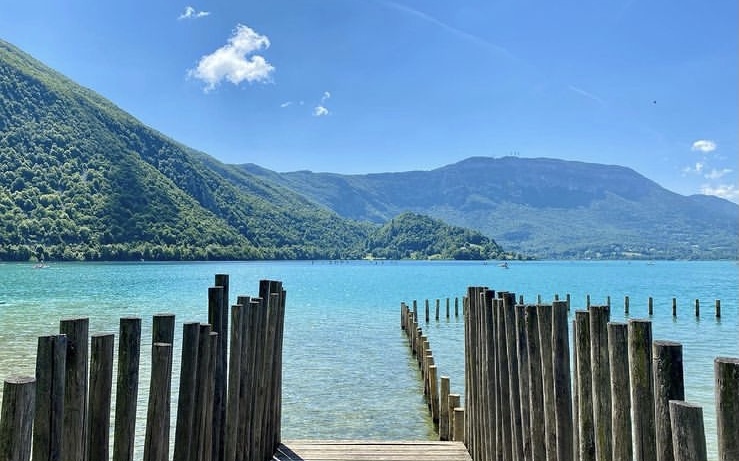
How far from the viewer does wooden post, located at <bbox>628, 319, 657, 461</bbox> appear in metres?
3.27

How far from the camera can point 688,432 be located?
2625mm

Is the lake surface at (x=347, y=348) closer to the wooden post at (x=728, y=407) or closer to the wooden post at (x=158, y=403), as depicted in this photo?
the wooden post at (x=158, y=403)

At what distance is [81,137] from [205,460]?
206186 millimetres

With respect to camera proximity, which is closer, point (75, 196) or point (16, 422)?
point (16, 422)

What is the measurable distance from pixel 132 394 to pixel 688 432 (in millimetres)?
3208

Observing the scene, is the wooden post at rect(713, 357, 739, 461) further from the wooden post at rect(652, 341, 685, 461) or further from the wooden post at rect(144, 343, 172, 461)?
the wooden post at rect(144, 343, 172, 461)

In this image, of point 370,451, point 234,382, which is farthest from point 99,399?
point 370,451

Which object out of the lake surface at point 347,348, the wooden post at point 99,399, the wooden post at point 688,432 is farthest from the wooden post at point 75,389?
the lake surface at point 347,348

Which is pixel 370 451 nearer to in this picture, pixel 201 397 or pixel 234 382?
pixel 234 382

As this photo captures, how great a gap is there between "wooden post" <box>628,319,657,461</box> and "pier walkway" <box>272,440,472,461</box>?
4470 millimetres

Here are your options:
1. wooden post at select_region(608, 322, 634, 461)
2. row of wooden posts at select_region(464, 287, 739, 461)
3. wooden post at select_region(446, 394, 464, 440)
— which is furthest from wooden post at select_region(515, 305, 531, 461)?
wooden post at select_region(446, 394, 464, 440)

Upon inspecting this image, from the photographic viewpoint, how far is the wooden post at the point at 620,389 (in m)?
3.62

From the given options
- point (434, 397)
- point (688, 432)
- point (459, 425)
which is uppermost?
point (688, 432)

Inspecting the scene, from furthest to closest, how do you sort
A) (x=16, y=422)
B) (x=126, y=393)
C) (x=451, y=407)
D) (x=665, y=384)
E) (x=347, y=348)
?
(x=347, y=348)
(x=451, y=407)
(x=126, y=393)
(x=665, y=384)
(x=16, y=422)
